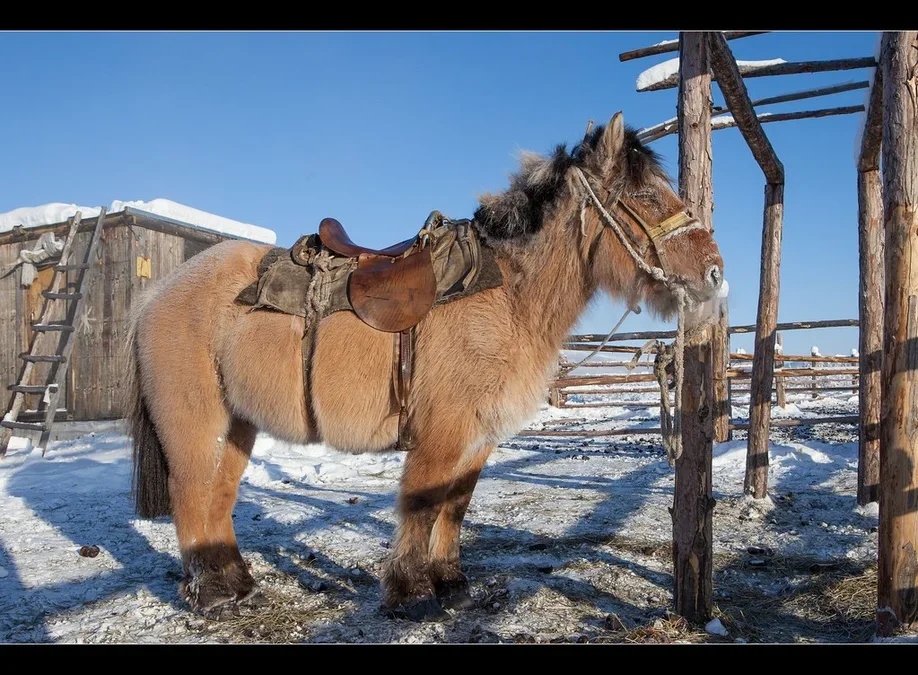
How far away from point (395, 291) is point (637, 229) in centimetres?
156

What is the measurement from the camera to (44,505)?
20.9 feet

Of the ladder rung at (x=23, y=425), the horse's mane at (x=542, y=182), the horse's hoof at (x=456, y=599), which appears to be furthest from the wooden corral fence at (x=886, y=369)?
the ladder rung at (x=23, y=425)

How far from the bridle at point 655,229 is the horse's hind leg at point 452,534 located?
1.59 metres

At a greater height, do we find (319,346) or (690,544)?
(319,346)

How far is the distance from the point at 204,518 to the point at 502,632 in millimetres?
2157

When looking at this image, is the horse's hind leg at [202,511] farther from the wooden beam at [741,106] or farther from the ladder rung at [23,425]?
the ladder rung at [23,425]

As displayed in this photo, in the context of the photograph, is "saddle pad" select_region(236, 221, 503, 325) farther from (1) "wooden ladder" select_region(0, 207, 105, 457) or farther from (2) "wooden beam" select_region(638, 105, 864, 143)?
(1) "wooden ladder" select_region(0, 207, 105, 457)

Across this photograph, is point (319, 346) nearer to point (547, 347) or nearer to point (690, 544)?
point (547, 347)

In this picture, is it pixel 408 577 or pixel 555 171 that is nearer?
pixel 408 577

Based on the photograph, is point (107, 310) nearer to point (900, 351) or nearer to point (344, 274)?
point (344, 274)

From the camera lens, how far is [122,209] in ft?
36.1

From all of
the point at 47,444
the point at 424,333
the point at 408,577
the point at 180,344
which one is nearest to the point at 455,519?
the point at 408,577

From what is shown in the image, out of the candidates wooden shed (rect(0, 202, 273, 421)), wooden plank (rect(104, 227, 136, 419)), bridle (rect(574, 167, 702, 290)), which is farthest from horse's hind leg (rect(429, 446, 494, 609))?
wooden plank (rect(104, 227, 136, 419))

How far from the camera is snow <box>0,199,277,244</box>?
11521mm
